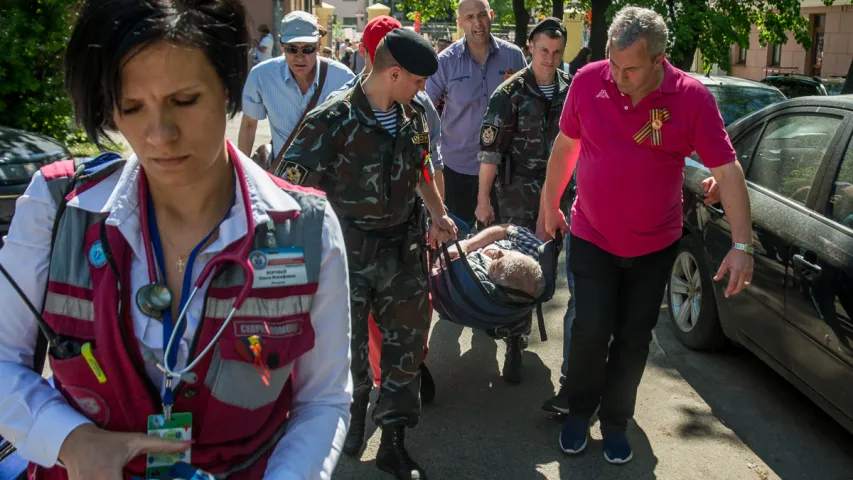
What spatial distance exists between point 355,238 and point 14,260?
8.38 ft

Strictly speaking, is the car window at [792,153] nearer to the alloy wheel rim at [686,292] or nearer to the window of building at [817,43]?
the alloy wheel rim at [686,292]

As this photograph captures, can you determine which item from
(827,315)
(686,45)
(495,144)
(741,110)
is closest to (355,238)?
(495,144)

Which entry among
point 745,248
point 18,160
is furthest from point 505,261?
point 18,160

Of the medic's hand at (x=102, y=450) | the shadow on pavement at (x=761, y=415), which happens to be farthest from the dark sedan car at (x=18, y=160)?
the medic's hand at (x=102, y=450)

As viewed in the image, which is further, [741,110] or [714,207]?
[741,110]

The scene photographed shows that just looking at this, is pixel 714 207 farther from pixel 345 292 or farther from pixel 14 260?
pixel 14 260

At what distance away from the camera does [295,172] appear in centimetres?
374

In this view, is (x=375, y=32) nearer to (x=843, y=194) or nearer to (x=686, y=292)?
(x=686, y=292)

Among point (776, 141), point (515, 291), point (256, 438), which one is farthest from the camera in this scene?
point (776, 141)

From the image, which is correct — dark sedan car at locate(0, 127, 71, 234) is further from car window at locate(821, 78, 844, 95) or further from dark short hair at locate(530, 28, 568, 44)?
car window at locate(821, 78, 844, 95)

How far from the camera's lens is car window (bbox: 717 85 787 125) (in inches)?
309

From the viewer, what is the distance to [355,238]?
4.00 meters

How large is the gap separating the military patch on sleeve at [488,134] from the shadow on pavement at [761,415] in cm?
173

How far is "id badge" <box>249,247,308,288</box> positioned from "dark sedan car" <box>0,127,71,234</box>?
596cm
